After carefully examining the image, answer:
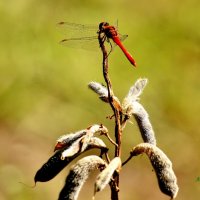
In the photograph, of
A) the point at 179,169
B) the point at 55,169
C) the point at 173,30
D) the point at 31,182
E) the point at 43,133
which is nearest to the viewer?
the point at 55,169

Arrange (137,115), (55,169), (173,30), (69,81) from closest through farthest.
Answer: (55,169) < (137,115) < (69,81) < (173,30)

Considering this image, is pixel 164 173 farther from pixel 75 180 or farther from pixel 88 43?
pixel 88 43

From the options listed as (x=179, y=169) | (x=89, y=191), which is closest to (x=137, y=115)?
(x=89, y=191)

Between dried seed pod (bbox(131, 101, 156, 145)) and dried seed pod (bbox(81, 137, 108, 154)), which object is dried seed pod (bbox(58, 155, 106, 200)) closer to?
dried seed pod (bbox(81, 137, 108, 154))

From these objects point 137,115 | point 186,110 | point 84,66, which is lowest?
point 137,115

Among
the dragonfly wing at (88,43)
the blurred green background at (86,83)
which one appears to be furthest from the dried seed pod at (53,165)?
the blurred green background at (86,83)

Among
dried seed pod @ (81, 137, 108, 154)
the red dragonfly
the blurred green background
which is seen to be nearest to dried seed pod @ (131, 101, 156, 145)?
dried seed pod @ (81, 137, 108, 154)

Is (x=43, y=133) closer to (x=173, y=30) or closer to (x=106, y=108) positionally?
(x=106, y=108)
